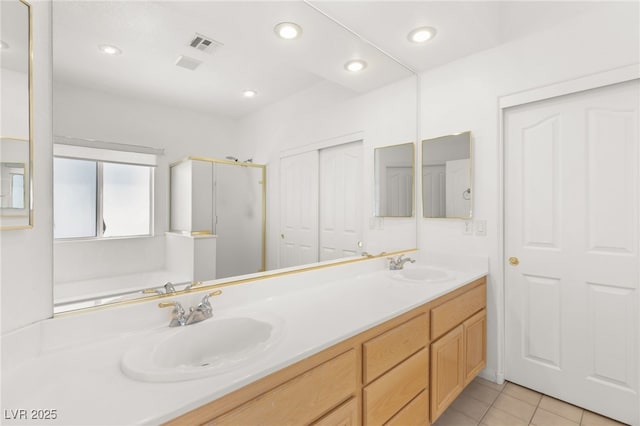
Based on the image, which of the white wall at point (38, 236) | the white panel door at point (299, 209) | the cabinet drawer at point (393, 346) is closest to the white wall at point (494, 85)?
the cabinet drawer at point (393, 346)

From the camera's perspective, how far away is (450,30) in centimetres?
196

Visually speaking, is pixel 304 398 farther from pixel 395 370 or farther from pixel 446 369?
pixel 446 369

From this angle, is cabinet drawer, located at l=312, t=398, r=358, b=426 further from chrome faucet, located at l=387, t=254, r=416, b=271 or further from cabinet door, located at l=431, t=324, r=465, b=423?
chrome faucet, located at l=387, t=254, r=416, b=271

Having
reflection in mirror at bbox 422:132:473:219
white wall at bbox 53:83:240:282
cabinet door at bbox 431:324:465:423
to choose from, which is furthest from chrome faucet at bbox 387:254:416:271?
white wall at bbox 53:83:240:282

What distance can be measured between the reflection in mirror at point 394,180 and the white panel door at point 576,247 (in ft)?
2.28

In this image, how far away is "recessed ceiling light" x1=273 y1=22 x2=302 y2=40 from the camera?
1636 mm

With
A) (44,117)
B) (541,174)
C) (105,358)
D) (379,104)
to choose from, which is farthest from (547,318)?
(44,117)

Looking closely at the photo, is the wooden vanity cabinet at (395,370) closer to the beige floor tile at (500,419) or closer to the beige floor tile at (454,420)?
the beige floor tile at (454,420)

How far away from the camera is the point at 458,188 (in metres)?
2.31

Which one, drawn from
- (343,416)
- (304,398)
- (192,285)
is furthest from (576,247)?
(192,285)

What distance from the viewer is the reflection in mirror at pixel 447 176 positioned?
2.26m

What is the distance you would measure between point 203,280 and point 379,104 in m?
1.78

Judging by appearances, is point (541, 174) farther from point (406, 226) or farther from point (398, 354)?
point (398, 354)

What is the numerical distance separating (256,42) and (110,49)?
2.18ft
